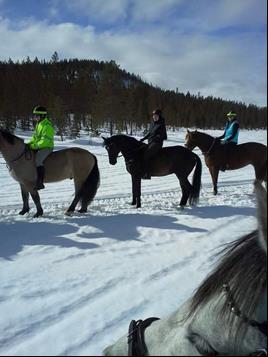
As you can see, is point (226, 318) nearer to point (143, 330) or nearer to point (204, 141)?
point (143, 330)

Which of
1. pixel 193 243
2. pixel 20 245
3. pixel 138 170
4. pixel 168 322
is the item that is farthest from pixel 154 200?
pixel 168 322

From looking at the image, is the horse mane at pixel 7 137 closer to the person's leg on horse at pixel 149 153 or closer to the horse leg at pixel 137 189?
the horse leg at pixel 137 189

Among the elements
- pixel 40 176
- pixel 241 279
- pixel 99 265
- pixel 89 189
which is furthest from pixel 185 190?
pixel 241 279

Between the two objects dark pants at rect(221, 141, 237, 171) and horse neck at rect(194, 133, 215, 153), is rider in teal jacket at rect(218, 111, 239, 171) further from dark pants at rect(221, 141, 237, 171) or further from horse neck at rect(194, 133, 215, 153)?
horse neck at rect(194, 133, 215, 153)

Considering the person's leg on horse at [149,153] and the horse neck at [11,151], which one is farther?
the person's leg on horse at [149,153]

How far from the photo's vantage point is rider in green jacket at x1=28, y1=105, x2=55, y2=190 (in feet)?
23.4

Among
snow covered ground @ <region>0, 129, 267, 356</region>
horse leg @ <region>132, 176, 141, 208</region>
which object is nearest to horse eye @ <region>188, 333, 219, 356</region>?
snow covered ground @ <region>0, 129, 267, 356</region>

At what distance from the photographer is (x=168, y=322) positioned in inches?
49.4

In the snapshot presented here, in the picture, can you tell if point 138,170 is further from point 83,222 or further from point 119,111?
point 119,111

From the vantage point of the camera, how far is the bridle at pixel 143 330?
104 centimetres

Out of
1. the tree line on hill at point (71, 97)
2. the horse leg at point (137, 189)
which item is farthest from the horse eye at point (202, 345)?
the tree line on hill at point (71, 97)

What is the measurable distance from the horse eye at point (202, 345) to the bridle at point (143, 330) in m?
0.11

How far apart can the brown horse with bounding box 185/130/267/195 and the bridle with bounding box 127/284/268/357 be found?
857 cm

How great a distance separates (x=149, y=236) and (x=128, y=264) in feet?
4.09
